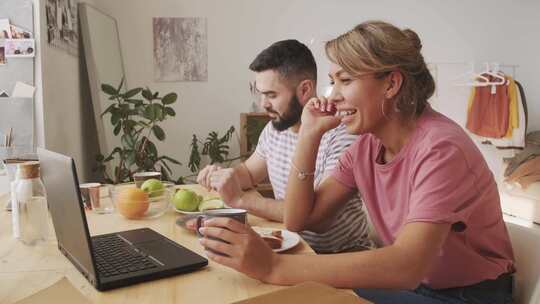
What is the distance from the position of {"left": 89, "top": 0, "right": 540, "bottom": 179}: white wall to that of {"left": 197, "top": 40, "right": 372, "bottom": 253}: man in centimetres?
202

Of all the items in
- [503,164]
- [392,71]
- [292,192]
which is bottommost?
[503,164]

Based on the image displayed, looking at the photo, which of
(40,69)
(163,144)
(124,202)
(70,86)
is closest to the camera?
(124,202)

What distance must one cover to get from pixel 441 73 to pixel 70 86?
3085 millimetres

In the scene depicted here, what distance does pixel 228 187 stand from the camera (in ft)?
5.18

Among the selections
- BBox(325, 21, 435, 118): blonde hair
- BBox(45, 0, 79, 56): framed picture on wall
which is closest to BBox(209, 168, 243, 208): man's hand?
BBox(325, 21, 435, 118): blonde hair

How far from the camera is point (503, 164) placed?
4480 millimetres

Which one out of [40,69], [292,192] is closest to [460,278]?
[292,192]

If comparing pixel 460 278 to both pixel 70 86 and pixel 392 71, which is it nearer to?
pixel 392 71

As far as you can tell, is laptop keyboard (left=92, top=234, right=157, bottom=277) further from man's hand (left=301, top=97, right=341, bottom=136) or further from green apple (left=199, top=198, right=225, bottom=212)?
man's hand (left=301, top=97, right=341, bottom=136)

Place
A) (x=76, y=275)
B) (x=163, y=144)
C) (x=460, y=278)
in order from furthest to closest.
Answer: (x=163, y=144)
(x=460, y=278)
(x=76, y=275)

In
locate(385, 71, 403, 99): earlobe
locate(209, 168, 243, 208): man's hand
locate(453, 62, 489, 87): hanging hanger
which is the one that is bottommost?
locate(209, 168, 243, 208): man's hand

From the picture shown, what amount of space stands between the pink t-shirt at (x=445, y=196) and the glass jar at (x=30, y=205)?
83cm

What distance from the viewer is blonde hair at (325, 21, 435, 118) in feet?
3.93

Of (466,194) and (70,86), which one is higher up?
(70,86)
